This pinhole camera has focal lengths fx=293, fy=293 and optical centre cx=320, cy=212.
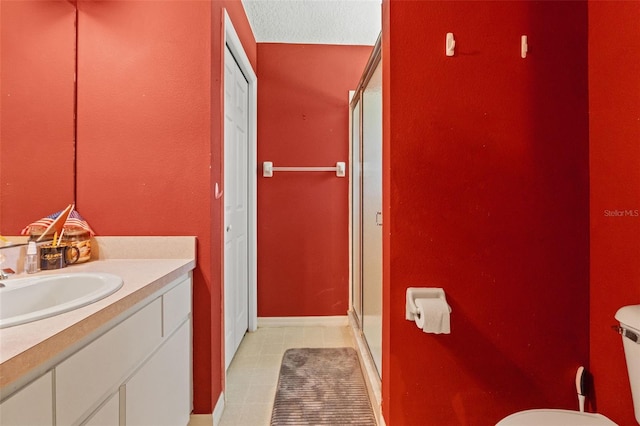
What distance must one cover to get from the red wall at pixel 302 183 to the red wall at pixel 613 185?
1.61 metres

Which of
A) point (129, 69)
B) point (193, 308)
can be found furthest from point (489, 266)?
point (129, 69)

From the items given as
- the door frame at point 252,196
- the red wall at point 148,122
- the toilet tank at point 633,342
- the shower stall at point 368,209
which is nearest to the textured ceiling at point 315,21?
the door frame at point 252,196

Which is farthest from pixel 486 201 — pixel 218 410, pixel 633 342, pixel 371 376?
pixel 218 410

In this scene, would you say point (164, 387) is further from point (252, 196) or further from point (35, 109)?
point (252, 196)

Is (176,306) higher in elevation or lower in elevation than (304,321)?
higher

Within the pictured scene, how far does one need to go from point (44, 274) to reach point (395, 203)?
1318 millimetres

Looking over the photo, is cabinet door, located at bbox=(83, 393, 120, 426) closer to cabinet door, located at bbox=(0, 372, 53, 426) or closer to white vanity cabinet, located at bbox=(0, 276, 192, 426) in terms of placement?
white vanity cabinet, located at bbox=(0, 276, 192, 426)

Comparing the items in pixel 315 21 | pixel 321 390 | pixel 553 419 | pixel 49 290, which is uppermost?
pixel 315 21

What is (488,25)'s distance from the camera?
3.84 feet

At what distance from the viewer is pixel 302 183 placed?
2.50m

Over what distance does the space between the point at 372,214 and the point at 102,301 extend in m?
1.33

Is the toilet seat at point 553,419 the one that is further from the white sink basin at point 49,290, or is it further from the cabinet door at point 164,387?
the white sink basin at point 49,290

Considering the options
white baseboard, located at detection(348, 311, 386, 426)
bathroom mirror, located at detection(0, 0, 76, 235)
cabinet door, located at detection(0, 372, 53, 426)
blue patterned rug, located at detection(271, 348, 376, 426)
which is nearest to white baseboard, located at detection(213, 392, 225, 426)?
blue patterned rug, located at detection(271, 348, 376, 426)

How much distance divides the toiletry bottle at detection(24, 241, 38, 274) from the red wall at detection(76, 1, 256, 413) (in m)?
0.26
